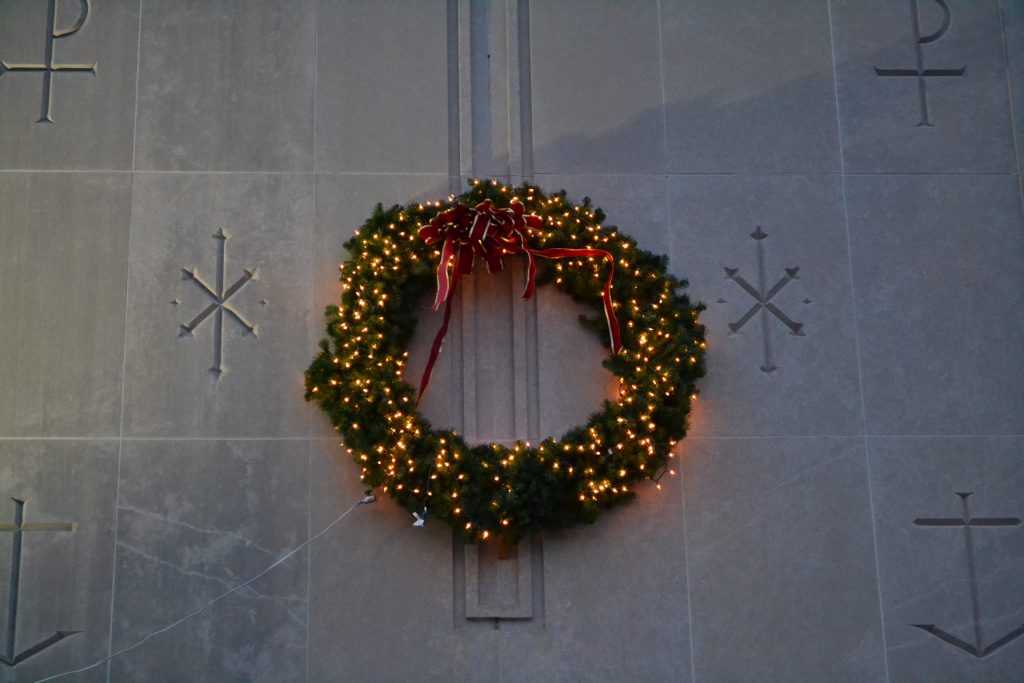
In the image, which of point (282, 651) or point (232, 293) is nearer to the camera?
point (282, 651)

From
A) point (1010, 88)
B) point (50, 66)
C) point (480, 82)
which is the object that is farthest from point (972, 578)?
point (50, 66)

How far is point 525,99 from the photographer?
21.0 feet

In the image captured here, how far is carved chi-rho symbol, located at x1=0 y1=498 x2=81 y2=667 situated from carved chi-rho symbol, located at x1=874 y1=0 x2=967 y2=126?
Answer: 571 centimetres

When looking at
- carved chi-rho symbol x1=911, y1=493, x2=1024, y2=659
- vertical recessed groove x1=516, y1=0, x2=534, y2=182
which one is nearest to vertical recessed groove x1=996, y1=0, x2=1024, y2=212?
carved chi-rho symbol x1=911, y1=493, x2=1024, y2=659

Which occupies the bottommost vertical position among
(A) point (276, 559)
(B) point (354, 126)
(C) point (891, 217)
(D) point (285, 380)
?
(A) point (276, 559)

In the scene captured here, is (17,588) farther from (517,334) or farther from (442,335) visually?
(517,334)

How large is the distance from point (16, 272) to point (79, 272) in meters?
0.37

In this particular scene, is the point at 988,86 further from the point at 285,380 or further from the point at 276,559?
the point at 276,559

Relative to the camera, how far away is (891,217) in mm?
6363

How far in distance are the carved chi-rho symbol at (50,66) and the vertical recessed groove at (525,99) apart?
8.72ft

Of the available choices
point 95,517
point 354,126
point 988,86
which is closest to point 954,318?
point 988,86

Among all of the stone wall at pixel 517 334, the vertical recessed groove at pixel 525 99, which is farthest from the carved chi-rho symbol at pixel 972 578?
the vertical recessed groove at pixel 525 99

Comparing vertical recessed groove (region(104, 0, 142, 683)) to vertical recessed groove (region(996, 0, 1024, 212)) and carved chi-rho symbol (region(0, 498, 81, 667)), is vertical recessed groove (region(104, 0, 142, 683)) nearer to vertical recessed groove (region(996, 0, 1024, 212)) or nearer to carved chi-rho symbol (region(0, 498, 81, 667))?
carved chi-rho symbol (region(0, 498, 81, 667))

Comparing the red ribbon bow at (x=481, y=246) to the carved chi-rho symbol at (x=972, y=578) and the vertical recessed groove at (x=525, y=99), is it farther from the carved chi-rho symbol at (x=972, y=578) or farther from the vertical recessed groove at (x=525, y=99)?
the carved chi-rho symbol at (x=972, y=578)
